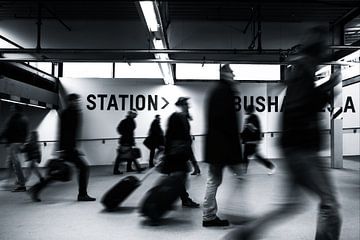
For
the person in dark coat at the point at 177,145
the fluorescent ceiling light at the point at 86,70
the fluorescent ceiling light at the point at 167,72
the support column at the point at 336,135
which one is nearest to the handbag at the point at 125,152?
the fluorescent ceiling light at the point at 167,72

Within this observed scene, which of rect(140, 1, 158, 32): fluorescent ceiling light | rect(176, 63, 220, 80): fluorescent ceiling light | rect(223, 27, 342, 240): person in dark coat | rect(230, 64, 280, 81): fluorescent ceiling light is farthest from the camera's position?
rect(230, 64, 280, 81): fluorescent ceiling light

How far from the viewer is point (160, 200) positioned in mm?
3406

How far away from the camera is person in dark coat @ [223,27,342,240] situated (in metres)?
1.91

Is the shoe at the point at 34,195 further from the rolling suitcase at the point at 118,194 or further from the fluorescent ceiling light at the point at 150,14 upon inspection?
the fluorescent ceiling light at the point at 150,14

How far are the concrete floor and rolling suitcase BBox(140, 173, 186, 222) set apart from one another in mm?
114

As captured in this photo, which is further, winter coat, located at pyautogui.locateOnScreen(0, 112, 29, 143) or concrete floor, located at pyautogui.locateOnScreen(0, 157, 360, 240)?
winter coat, located at pyautogui.locateOnScreen(0, 112, 29, 143)

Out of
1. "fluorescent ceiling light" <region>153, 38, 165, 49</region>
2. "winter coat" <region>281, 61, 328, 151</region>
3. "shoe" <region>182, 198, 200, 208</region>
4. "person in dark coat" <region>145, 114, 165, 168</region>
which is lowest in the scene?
"shoe" <region>182, 198, 200, 208</region>

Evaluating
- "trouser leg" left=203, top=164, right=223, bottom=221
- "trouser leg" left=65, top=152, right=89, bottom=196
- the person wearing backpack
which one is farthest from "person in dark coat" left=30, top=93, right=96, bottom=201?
the person wearing backpack

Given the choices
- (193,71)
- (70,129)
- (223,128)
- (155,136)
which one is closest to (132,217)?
(70,129)

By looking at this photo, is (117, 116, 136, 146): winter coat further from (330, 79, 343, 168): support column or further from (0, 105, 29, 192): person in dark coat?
(330, 79, 343, 168): support column

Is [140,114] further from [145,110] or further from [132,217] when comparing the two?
[132,217]

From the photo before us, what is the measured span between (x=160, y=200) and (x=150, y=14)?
2.75 meters

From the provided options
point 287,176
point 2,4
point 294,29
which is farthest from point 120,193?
point 294,29

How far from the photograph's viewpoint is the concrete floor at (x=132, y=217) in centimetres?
295
